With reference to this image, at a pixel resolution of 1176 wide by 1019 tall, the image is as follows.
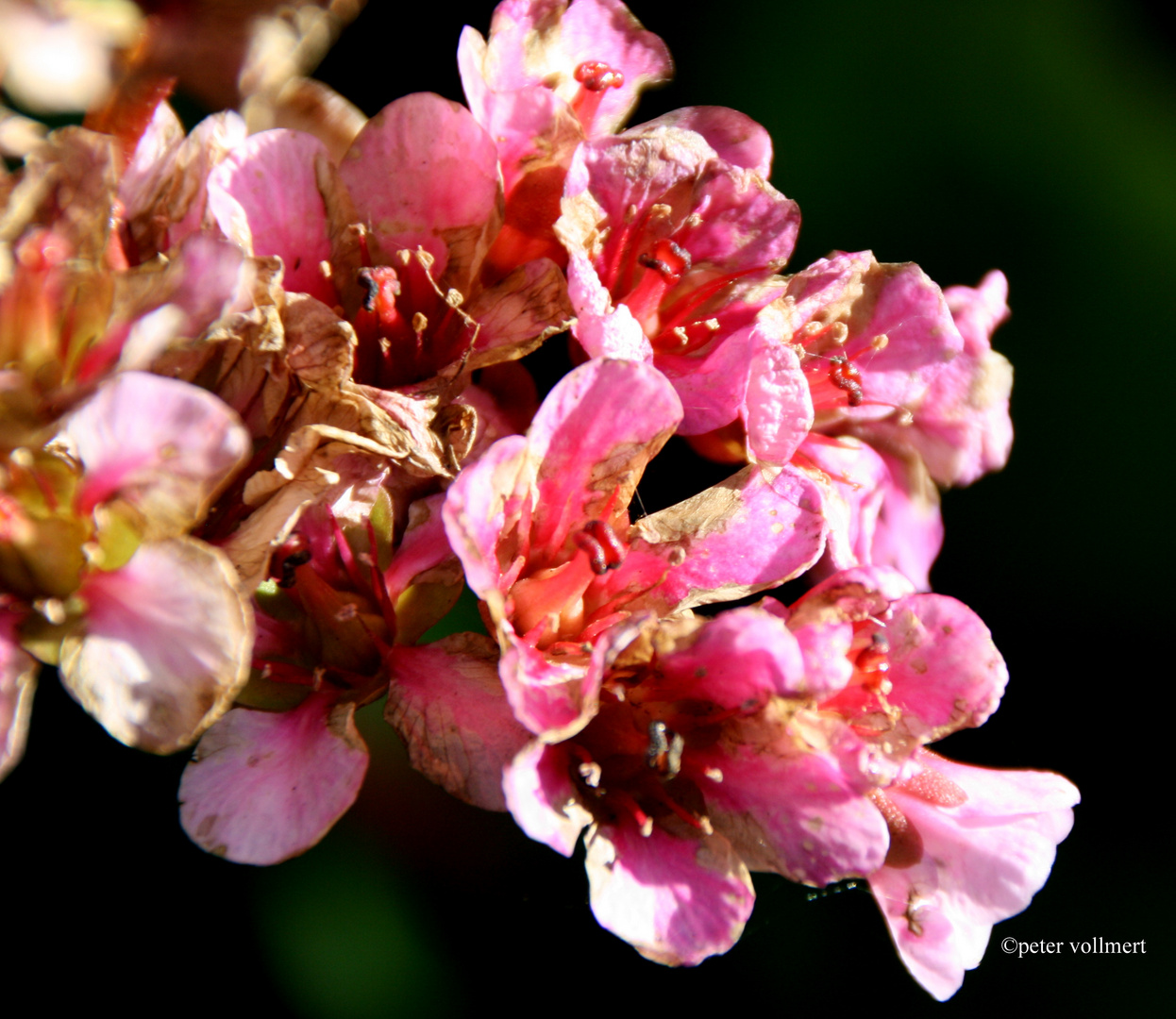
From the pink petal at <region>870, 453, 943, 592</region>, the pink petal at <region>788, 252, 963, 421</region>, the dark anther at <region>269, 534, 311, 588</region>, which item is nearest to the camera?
the dark anther at <region>269, 534, 311, 588</region>

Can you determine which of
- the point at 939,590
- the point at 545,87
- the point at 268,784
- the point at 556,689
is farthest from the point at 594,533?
the point at 939,590

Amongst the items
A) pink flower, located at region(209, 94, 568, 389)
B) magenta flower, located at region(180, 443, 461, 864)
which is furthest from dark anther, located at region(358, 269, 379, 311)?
magenta flower, located at region(180, 443, 461, 864)

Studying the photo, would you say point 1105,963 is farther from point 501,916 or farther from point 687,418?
point 687,418

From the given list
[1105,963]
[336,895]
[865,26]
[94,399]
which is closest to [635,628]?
[94,399]

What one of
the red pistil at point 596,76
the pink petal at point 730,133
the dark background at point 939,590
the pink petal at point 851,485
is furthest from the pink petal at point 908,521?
the red pistil at point 596,76

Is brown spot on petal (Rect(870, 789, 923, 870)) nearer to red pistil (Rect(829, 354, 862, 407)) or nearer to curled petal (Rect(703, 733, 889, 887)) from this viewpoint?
curled petal (Rect(703, 733, 889, 887))

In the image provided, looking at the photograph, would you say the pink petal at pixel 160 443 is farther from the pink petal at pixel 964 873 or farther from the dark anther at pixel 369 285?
the pink petal at pixel 964 873
